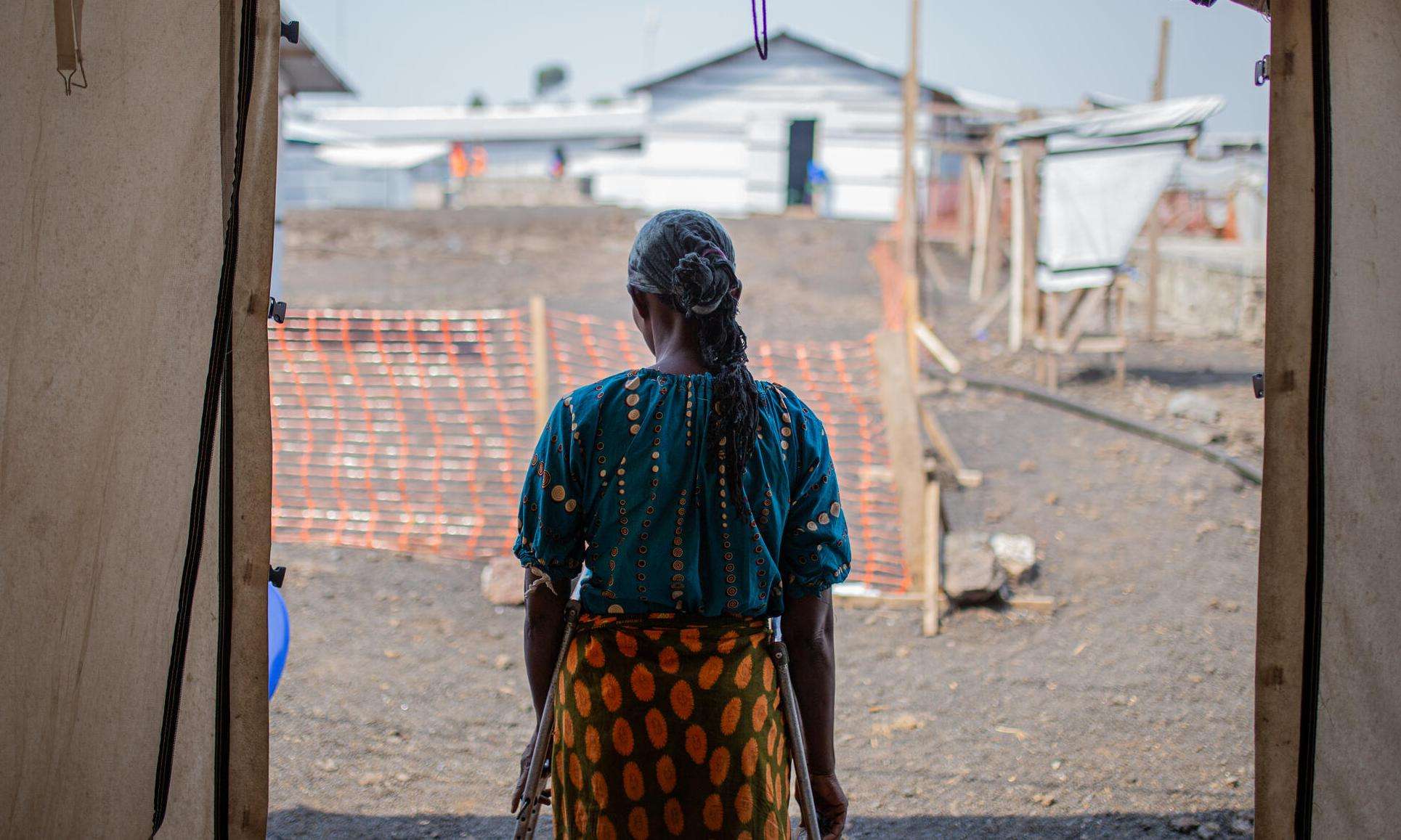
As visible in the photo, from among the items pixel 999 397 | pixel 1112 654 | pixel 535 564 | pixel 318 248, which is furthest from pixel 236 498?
A: pixel 318 248

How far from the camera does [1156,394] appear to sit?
10.4m

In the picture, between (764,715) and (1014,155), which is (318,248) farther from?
(764,715)

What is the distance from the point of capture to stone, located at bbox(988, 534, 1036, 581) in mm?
5969

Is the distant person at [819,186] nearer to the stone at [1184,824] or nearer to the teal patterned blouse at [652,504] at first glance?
the stone at [1184,824]

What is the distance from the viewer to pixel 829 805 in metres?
2.14

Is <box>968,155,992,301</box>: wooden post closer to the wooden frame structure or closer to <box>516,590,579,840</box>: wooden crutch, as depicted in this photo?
the wooden frame structure

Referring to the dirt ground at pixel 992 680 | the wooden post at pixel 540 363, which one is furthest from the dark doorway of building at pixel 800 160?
the wooden post at pixel 540 363

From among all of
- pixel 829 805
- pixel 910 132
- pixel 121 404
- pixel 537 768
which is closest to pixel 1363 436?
pixel 829 805

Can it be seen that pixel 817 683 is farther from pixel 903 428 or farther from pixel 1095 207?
pixel 1095 207

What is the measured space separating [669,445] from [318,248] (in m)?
18.2

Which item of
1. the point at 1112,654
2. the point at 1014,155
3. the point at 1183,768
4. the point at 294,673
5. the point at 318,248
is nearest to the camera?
the point at 1183,768

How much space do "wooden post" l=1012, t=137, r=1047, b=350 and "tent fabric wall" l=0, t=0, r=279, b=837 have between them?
10.3 meters

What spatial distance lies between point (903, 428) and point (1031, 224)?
6909 mm

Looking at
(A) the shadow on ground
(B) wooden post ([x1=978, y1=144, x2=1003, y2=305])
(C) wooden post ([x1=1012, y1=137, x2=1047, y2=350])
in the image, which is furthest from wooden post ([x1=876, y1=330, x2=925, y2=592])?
(B) wooden post ([x1=978, y1=144, x2=1003, y2=305])
